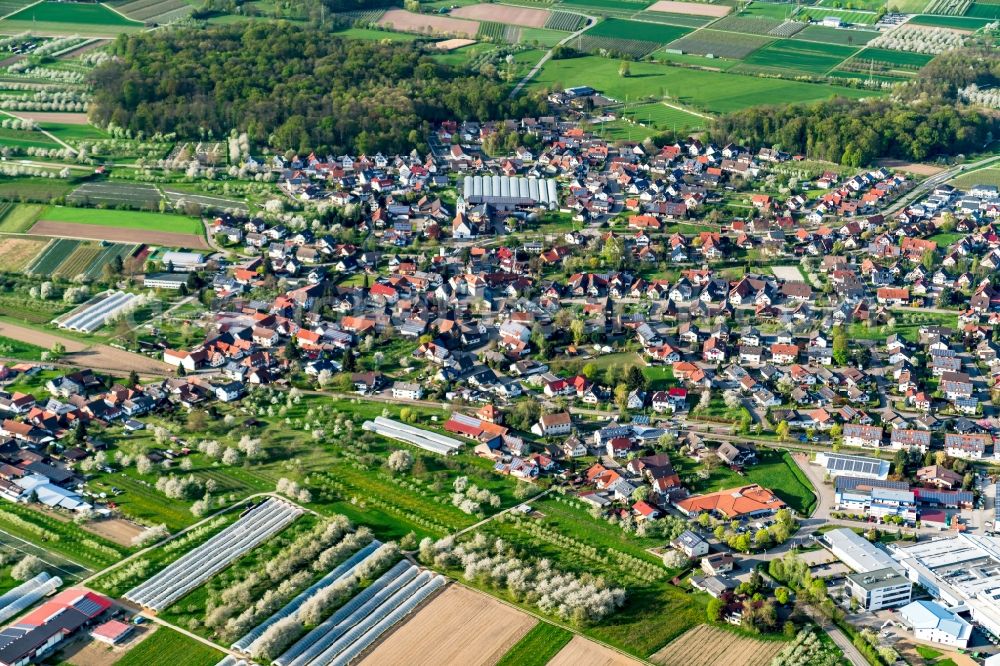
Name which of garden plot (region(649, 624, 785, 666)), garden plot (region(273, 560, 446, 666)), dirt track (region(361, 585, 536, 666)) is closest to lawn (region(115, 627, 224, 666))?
garden plot (region(273, 560, 446, 666))

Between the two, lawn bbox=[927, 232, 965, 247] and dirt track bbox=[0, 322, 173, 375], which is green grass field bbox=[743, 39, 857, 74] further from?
dirt track bbox=[0, 322, 173, 375]

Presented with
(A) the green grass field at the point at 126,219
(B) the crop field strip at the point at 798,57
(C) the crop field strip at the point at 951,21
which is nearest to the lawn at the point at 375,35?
(B) the crop field strip at the point at 798,57

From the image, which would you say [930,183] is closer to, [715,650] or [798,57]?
[798,57]

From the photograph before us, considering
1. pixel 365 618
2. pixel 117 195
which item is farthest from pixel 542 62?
pixel 365 618

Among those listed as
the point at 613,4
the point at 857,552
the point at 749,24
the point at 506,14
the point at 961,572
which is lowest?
the point at 961,572

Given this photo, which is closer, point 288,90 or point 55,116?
point 55,116

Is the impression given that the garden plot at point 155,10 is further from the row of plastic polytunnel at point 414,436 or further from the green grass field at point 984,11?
the row of plastic polytunnel at point 414,436
